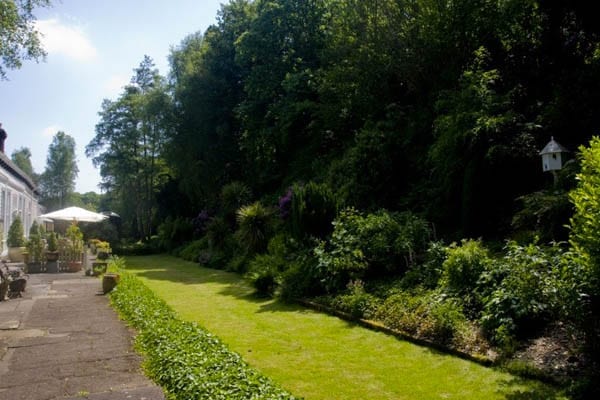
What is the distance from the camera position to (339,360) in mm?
5750

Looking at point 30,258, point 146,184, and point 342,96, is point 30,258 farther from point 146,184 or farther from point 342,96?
point 146,184

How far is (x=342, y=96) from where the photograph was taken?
17891 mm

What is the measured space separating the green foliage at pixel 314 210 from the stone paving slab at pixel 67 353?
5.10m

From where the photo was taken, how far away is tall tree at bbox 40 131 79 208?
6431 cm

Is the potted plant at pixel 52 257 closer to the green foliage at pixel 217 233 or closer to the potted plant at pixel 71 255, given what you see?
the potted plant at pixel 71 255

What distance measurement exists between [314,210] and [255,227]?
185 inches

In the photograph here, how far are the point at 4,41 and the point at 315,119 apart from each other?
43.9 ft

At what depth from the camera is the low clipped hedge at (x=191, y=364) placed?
4434 millimetres

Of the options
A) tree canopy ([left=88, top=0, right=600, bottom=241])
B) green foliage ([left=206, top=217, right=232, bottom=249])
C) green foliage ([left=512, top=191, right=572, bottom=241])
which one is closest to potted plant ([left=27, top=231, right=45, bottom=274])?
green foliage ([left=206, top=217, right=232, bottom=249])

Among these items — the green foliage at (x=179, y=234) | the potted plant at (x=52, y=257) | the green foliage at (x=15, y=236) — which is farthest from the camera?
the green foliage at (x=179, y=234)

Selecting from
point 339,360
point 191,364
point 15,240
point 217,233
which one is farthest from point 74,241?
point 339,360

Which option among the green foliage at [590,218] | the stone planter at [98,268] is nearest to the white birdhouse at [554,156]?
the green foliage at [590,218]

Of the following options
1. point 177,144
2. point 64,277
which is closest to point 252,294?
point 64,277

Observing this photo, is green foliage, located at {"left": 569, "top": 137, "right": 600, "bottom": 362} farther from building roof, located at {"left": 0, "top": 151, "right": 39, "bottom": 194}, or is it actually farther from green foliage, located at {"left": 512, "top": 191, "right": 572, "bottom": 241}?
building roof, located at {"left": 0, "top": 151, "right": 39, "bottom": 194}
